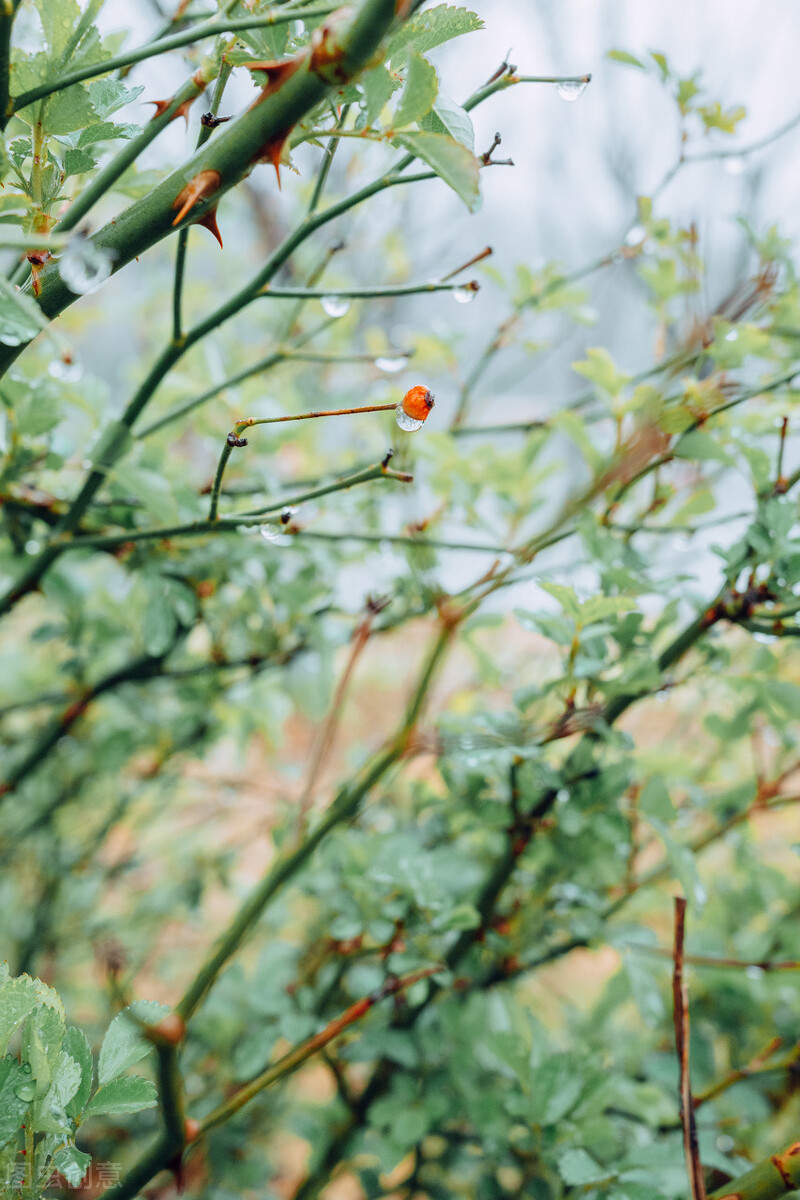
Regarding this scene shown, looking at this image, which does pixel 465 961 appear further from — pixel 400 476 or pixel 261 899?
pixel 400 476

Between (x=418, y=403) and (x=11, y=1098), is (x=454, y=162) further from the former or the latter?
(x=11, y=1098)

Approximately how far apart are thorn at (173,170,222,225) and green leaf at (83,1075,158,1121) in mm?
306

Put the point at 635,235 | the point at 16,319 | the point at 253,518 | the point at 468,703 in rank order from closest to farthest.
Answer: the point at 16,319 < the point at 253,518 < the point at 635,235 < the point at 468,703

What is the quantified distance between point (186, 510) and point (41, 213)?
0.22 metres

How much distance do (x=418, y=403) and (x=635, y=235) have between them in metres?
0.49

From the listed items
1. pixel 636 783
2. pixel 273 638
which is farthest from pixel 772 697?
pixel 273 638

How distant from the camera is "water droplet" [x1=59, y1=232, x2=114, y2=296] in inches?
9.4

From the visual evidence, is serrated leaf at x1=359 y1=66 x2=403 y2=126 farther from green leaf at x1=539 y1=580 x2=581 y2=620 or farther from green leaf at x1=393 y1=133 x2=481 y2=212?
green leaf at x1=539 y1=580 x2=581 y2=620

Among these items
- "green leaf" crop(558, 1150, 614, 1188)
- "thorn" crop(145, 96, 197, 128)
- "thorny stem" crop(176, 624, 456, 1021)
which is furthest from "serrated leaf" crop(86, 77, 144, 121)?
"green leaf" crop(558, 1150, 614, 1188)

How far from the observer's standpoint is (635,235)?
0.65m

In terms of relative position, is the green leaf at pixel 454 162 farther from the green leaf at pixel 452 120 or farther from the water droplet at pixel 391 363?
the water droplet at pixel 391 363

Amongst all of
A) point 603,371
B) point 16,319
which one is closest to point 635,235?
point 603,371

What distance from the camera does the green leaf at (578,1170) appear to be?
0.37 m

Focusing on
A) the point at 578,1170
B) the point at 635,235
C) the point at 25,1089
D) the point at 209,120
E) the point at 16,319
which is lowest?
the point at 578,1170
